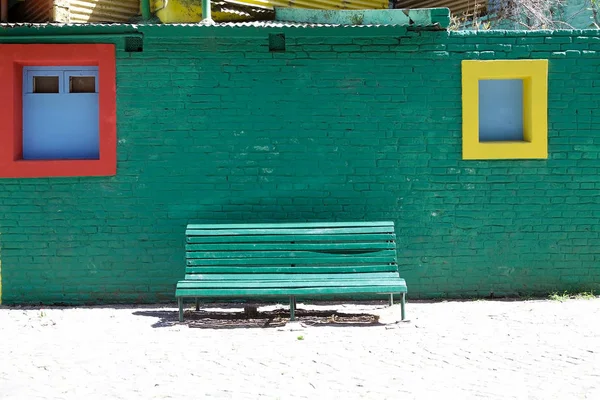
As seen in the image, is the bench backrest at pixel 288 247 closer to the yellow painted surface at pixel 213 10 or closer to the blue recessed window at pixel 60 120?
the blue recessed window at pixel 60 120

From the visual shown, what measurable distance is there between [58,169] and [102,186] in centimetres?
49

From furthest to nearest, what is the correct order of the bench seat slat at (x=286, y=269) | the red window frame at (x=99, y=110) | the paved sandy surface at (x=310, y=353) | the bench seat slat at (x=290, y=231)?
the red window frame at (x=99, y=110) → the bench seat slat at (x=290, y=231) → the bench seat slat at (x=286, y=269) → the paved sandy surface at (x=310, y=353)

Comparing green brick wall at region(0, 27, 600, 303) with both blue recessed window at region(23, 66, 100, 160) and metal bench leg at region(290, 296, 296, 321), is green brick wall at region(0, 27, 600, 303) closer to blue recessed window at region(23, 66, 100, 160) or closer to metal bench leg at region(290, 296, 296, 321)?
blue recessed window at region(23, 66, 100, 160)

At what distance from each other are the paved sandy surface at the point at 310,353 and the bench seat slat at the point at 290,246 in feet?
2.23

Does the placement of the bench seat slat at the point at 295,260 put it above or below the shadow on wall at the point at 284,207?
below

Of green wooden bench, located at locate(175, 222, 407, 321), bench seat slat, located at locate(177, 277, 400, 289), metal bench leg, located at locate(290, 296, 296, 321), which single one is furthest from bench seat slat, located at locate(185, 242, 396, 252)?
metal bench leg, located at locate(290, 296, 296, 321)

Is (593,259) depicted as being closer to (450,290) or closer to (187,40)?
(450,290)

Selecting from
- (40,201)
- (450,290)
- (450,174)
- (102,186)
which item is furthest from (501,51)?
(40,201)

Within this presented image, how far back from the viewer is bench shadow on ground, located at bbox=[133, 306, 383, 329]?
6.45m

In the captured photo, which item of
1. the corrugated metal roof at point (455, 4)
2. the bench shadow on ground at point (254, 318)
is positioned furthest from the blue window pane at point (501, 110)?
the corrugated metal roof at point (455, 4)

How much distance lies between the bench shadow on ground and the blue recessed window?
1.98 meters

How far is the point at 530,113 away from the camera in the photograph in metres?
7.41

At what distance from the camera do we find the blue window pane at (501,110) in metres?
7.63

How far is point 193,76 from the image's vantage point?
7.30 m
